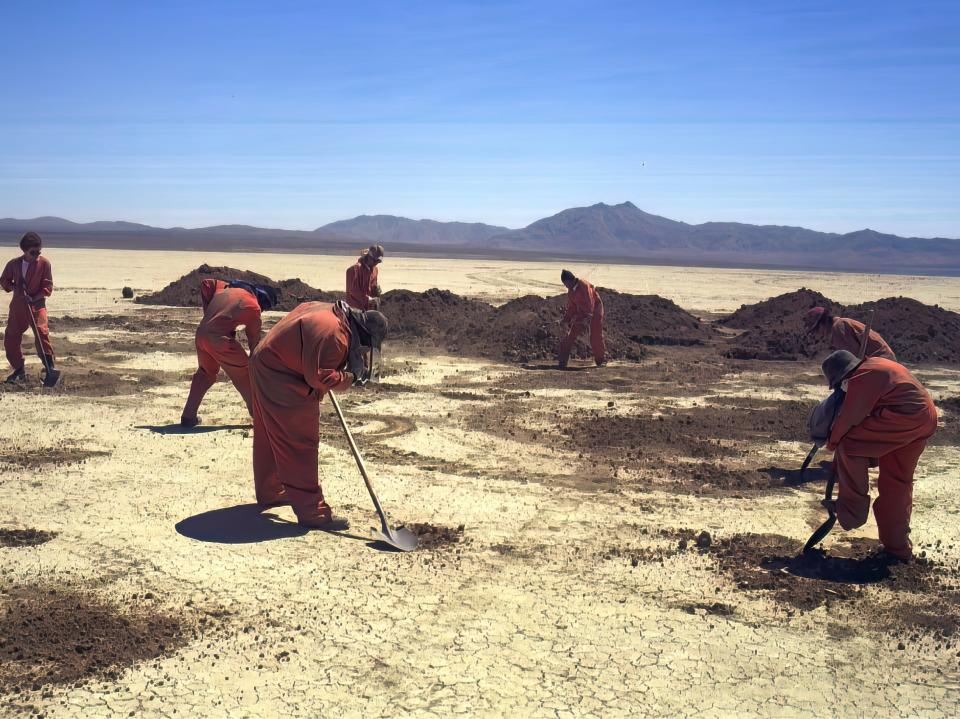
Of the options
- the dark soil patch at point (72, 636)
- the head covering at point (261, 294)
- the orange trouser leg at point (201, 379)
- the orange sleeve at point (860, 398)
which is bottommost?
the dark soil patch at point (72, 636)

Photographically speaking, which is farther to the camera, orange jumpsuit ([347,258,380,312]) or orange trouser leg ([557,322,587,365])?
orange trouser leg ([557,322,587,365])

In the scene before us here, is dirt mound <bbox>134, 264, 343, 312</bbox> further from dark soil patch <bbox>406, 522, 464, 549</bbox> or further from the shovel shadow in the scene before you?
dark soil patch <bbox>406, 522, 464, 549</bbox>

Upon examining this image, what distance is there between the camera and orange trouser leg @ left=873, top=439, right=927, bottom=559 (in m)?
6.39

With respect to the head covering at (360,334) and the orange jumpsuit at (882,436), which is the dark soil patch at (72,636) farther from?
the orange jumpsuit at (882,436)

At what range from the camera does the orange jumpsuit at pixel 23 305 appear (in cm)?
1220

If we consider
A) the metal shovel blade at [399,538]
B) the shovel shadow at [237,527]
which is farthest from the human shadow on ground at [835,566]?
the shovel shadow at [237,527]

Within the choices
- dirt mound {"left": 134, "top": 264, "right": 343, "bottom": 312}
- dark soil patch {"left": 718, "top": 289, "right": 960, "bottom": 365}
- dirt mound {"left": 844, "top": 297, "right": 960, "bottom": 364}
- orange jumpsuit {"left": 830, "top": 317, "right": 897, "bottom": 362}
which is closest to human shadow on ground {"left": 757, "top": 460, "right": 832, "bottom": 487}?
orange jumpsuit {"left": 830, "top": 317, "right": 897, "bottom": 362}

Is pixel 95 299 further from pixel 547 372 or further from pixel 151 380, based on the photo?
pixel 547 372

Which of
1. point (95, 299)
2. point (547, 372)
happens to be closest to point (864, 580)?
point (547, 372)

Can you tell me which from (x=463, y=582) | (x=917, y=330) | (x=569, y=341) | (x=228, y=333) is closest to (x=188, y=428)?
(x=228, y=333)

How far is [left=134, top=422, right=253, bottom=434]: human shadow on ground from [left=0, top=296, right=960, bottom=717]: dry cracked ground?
0.19ft

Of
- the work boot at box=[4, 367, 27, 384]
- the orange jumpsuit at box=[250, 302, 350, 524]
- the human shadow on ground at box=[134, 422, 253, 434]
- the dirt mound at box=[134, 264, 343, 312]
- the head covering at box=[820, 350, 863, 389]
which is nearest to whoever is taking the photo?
the head covering at box=[820, 350, 863, 389]

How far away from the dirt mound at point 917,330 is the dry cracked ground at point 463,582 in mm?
7845

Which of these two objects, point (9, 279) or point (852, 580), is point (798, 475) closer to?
point (852, 580)
